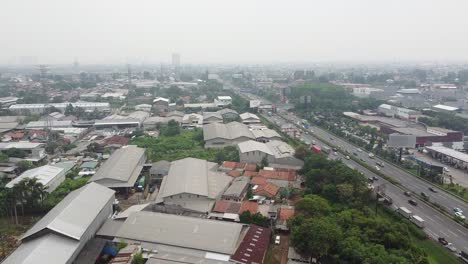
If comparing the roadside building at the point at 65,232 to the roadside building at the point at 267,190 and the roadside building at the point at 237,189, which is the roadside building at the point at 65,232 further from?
the roadside building at the point at 267,190

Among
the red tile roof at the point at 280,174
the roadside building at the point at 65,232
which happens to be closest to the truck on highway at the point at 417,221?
the red tile roof at the point at 280,174

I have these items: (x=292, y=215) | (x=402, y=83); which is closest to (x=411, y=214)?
(x=292, y=215)

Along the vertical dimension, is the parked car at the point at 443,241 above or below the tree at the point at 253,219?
below

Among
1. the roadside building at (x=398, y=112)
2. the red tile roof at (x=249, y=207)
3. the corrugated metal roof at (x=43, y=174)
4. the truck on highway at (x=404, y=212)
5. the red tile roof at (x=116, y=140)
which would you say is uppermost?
the roadside building at (x=398, y=112)

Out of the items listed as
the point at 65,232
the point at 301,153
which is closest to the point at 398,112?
the point at 301,153

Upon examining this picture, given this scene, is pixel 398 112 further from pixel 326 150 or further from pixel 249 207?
pixel 249 207

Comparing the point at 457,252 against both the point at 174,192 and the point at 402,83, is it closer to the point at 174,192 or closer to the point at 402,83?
the point at 174,192
